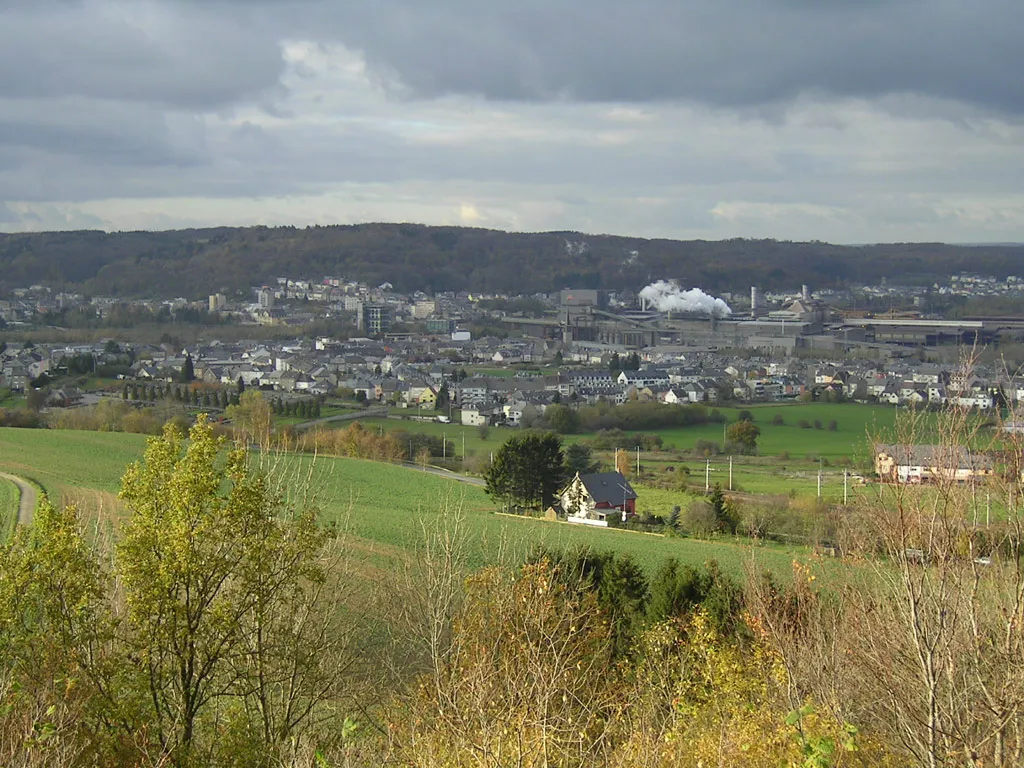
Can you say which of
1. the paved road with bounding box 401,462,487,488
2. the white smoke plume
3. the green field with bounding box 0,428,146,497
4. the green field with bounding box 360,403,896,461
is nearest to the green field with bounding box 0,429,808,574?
the green field with bounding box 0,428,146,497

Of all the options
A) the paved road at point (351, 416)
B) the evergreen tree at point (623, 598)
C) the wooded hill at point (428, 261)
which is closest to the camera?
the evergreen tree at point (623, 598)

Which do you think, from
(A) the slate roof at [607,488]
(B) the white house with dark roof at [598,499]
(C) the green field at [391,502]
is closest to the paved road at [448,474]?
(C) the green field at [391,502]

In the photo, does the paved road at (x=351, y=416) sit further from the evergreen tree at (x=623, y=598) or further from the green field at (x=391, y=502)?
the evergreen tree at (x=623, y=598)

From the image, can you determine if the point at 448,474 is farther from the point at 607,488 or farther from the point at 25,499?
the point at 25,499

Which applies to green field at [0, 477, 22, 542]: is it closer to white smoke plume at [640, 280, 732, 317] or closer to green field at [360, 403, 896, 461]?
green field at [360, 403, 896, 461]

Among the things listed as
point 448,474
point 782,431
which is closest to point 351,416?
point 448,474
